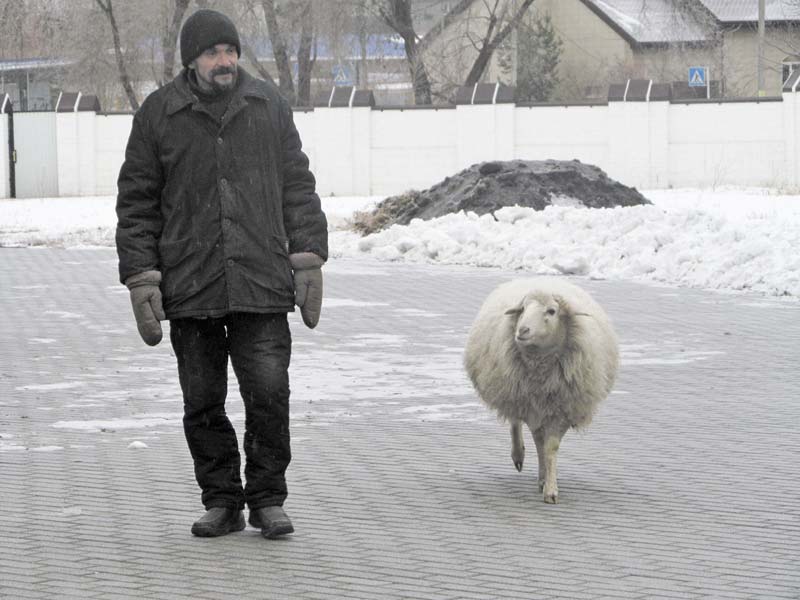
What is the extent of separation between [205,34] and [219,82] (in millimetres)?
199

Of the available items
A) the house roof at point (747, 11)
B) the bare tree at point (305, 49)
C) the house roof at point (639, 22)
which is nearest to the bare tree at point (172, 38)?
the bare tree at point (305, 49)

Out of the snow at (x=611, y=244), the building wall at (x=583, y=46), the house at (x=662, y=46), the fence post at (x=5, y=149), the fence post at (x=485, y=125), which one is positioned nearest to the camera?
the snow at (x=611, y=244)

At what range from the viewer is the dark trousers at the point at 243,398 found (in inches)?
256

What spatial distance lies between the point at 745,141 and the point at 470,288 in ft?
72.0

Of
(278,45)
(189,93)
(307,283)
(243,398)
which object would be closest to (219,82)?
(189,93)

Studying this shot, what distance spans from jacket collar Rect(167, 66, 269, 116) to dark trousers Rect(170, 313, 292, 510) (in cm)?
86

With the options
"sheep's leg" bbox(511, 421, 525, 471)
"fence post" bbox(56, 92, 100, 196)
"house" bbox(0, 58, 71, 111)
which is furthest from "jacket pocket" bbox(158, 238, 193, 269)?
"house" bbox(0, 58, 71, 111)

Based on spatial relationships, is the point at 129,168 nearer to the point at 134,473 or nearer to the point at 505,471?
the point at 134,473

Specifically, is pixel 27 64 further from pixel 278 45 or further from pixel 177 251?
pixel 177 251

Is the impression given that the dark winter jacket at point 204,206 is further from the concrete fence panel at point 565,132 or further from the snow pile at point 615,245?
the concrete fence panel at point 565,132

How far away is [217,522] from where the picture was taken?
6527 millimetres

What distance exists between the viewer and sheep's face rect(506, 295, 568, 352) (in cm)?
742

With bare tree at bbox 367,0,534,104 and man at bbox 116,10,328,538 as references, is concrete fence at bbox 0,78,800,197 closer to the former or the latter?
bare tree at bbox 367,0,534,104

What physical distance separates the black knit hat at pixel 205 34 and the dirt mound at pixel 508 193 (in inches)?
710
